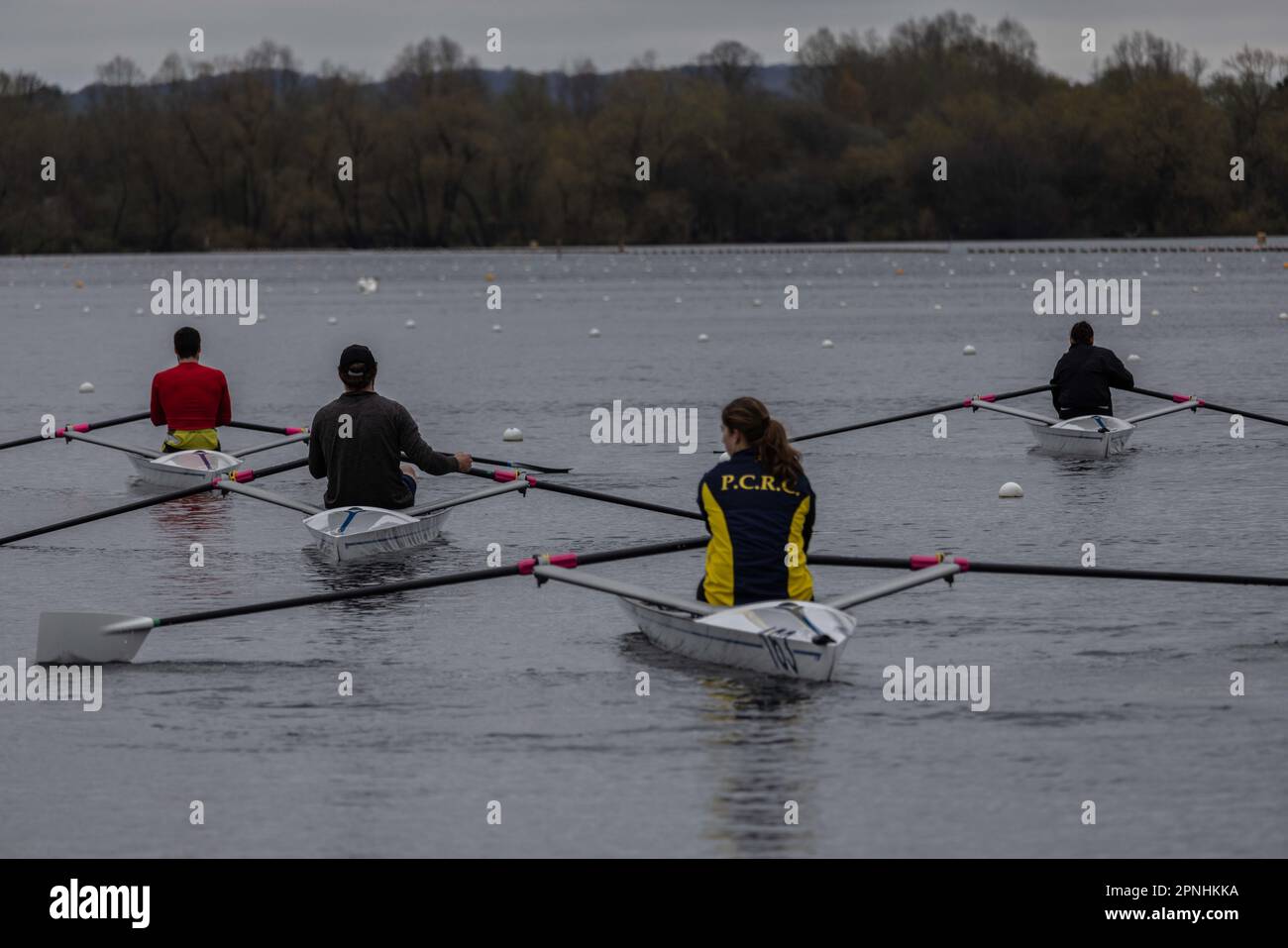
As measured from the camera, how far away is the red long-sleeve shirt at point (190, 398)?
1856 centimetres

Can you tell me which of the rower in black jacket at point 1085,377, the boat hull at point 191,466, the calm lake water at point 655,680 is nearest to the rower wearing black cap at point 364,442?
the calm lake water at point 655,680

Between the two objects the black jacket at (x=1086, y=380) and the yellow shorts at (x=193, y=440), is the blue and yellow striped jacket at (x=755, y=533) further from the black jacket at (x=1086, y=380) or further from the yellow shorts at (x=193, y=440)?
the black jacket at (x=1086, y=380)

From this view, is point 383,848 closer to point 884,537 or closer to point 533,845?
point 533,845

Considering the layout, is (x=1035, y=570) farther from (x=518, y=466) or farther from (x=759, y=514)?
(x=518, y=466)

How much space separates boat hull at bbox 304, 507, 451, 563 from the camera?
1493 centimetres

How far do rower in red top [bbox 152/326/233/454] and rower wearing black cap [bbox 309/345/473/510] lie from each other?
3.77 metres

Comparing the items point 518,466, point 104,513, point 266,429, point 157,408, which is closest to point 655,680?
point 104,513

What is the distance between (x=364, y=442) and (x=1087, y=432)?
30.0 feet

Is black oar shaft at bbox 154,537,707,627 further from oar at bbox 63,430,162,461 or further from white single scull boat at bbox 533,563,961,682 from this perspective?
oar at bbox 63,430,162,461

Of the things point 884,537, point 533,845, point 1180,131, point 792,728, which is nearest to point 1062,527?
point 884,537

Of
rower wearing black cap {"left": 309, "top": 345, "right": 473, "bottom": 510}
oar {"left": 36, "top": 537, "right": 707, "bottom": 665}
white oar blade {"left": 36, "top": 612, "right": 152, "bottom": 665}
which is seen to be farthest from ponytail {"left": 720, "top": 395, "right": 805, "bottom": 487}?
rower wearing black cap {"left": 309, "top": 345, "right": 473, "bottom": 510}

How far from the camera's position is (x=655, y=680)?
36.1ft

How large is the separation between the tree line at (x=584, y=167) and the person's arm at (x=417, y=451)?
363ft
